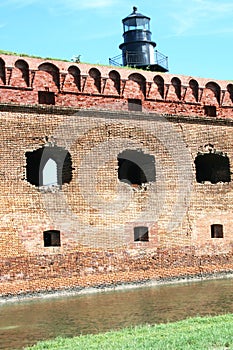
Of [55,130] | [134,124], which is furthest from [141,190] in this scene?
[55,130]

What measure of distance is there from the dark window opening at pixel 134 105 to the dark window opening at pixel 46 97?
2672mm

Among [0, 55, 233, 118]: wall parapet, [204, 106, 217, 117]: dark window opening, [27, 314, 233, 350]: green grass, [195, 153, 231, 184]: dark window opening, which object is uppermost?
[0, 55, 233, 118]: wall parapet

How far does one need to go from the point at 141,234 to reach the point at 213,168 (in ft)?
14.2

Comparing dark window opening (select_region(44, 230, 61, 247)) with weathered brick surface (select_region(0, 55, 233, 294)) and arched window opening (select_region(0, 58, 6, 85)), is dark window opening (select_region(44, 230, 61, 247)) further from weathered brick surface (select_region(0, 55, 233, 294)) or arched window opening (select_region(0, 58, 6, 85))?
arched window opening (select_region(0, 58, 6, 85))

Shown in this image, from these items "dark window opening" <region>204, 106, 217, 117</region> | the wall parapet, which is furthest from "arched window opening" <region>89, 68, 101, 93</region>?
"dark window opening" <region>204, 106, 217, 117</region>

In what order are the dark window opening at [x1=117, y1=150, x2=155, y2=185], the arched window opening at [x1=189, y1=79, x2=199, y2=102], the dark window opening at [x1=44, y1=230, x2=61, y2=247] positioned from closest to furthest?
the dark window opening at [x1=44, y1=230, x2=61, y2=247]
the dark window opening at [x1=117, y1=150, x2=155, y2=185]
the arched window opening at [x1=189, y1=79, x2=199, y2=102]

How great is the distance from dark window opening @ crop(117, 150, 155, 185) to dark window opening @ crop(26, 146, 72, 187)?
2.13 meters

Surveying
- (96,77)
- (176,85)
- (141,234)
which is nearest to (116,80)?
(96,77)

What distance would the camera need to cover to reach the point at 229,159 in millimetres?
19172

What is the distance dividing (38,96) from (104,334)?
1016cm

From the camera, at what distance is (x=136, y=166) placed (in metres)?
20.4

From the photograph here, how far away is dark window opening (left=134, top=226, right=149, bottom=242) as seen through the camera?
17141 mm

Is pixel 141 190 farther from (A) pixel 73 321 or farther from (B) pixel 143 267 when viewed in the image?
(A) pixel 73 321

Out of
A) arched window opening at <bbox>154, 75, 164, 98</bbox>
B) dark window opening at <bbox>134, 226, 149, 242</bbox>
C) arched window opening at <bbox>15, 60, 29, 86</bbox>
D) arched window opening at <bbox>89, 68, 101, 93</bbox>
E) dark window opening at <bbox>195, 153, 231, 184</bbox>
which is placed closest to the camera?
dark window opening at <bbox>134, 226, 149, 242</bbox>
